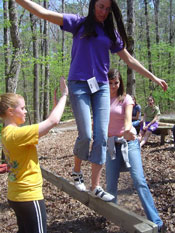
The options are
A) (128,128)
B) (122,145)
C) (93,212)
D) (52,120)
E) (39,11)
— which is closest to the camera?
(52,120)

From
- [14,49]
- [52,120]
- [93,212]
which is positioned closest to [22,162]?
[52,120]

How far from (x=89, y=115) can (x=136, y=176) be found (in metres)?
0.97

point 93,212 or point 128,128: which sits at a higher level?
point 128,128

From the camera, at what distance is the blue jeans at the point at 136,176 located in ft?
9.52

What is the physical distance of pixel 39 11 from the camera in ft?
7.97

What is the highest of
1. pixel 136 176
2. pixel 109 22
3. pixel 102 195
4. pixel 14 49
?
pixel 14 49

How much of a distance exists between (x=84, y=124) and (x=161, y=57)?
20.4 m

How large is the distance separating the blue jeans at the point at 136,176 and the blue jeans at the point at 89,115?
520 mm

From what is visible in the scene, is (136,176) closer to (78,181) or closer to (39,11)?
(78,181)

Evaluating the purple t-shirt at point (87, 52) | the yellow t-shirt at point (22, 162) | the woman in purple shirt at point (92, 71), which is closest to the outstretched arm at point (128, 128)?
the woman in purple shirt at point (92, 71)

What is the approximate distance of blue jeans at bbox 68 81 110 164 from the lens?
268 centimetres

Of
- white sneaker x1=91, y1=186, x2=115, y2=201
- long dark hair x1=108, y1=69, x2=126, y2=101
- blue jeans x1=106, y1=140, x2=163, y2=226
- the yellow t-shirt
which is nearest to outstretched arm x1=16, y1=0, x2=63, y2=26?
long dark hair x1=108, y1=69, x2=126, y2=101

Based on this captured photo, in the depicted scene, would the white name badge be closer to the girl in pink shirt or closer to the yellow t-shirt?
the girl in pink shirt

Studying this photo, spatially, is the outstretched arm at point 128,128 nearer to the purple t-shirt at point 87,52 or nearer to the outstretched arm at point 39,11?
the purple t-shirt at point 87,52
